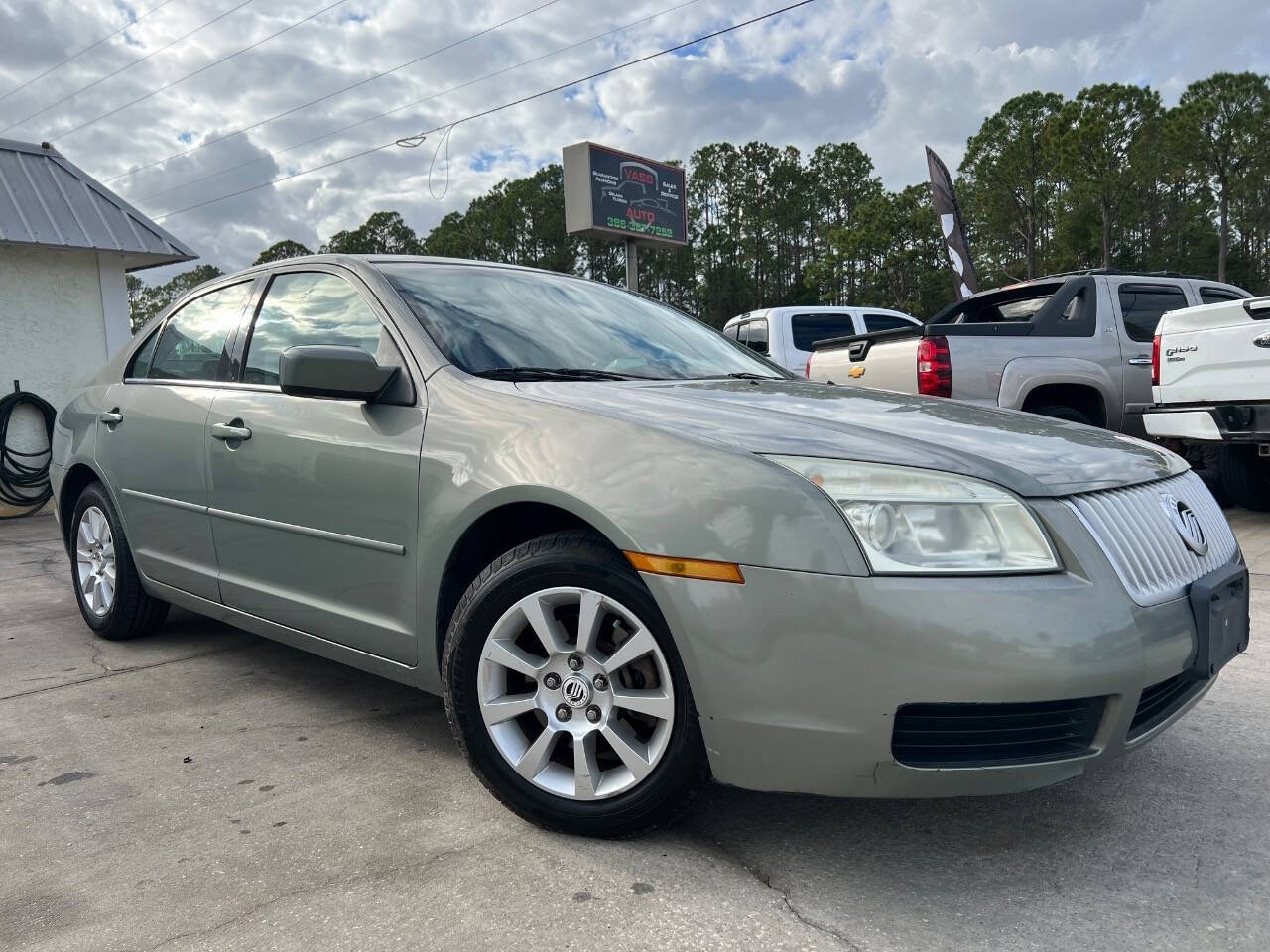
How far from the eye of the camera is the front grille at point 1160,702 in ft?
6.76

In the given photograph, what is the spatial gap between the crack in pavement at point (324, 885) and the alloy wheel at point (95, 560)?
8.25ft

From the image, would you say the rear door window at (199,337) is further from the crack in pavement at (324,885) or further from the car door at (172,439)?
the crack in pavement at (324,885)

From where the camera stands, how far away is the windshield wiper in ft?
8.93

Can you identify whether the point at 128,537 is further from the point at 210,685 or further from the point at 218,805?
the point at 218,805

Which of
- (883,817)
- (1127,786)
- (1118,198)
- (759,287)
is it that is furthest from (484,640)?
(759,287)

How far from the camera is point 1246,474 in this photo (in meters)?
7.04

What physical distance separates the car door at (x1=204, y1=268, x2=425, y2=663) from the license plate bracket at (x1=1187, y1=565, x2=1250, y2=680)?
6.20 feet

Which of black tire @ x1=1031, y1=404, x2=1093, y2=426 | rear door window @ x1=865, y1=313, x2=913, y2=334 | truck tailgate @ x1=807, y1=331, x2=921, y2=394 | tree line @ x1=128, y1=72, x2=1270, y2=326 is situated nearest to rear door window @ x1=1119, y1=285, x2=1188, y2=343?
black tire @ x1=1031, y1=404, x2=1093, y2=426

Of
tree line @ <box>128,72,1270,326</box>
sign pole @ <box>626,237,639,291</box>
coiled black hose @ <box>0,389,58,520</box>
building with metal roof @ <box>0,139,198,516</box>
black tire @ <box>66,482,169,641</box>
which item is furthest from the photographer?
tree line @ <box>128,72,1270,326</box>

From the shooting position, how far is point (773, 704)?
6.49ft

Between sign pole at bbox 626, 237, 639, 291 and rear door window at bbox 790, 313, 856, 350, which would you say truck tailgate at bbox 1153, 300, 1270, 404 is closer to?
rear door window at bbox 790, 313, 856, 350

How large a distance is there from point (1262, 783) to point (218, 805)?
2753 mm

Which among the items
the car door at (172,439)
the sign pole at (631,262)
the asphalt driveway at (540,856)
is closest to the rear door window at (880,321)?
the sign pole at (631,262)

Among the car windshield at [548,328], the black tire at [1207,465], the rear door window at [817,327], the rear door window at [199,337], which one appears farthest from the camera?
the rear door window at [817,327]
